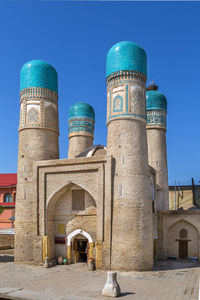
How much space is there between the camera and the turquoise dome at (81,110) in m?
29.6

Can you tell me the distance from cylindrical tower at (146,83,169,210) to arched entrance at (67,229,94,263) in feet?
25.4

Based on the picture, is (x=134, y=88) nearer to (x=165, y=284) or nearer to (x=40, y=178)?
(x=40, y=178)

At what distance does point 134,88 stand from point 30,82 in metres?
7.66

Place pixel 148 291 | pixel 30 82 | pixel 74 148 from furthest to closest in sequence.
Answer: pixel 74 148 → pixel 30 82 → pixel 148 291

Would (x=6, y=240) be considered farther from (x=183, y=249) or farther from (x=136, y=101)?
(x=136, y=101)

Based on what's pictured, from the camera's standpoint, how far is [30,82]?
21.7 m

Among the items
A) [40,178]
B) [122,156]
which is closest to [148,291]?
[122,156]

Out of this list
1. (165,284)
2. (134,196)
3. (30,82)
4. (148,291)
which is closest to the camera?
(148,291)

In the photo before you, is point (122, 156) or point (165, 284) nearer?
point (165, 284)

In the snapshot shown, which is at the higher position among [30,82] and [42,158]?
[30,82]

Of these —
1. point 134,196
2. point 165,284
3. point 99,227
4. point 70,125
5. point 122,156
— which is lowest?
point 165,284

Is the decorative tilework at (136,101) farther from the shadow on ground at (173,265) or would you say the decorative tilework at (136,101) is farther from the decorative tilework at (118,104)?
the shadow on ground at (173,265)

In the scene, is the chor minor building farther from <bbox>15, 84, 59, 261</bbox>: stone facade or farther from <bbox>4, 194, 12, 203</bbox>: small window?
<bbox>4, 194, 12, 203</bbox>: small window

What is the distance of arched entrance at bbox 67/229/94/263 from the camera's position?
19.2 meters
